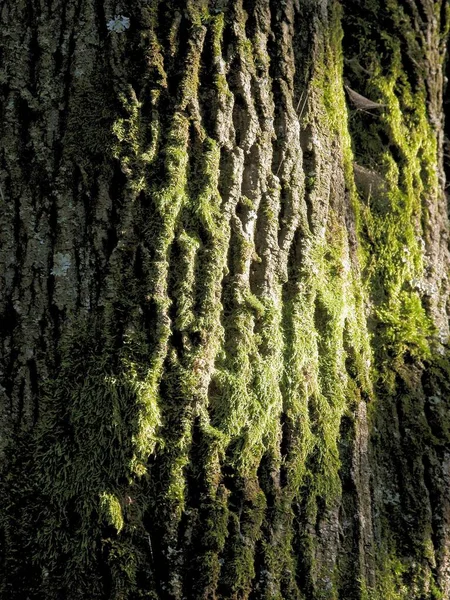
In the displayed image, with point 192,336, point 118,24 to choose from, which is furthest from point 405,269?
point 118,24

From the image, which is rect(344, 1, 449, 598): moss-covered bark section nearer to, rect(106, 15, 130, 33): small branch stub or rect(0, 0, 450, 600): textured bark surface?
rect(0, 0, 450, 600): textured bark surface

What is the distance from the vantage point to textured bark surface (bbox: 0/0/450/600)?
1658mm

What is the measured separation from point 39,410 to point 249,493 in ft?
2.17

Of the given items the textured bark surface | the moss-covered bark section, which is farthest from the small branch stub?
the moss-covered bark section

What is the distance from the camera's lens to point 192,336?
175 centimetres

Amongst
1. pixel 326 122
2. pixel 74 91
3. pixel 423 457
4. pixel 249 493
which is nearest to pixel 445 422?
pixel 423 457

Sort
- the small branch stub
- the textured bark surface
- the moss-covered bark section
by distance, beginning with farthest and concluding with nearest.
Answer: the moss-covered bark section
the small branch stub
the textured bark surface

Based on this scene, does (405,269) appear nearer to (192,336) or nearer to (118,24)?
(192,336)

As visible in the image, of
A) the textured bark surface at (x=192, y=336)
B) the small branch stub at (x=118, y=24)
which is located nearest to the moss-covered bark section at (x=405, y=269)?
the textured bark surface at (x=192, y=336)

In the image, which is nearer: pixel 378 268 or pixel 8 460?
pixel 8 460

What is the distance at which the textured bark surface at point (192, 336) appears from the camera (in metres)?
1.66

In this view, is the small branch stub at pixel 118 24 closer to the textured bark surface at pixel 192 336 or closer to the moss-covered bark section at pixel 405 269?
the textured bark surface at pixel 192 336

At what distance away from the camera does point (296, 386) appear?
1.86 m

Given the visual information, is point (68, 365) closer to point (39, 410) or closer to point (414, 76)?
point (39, 410)
